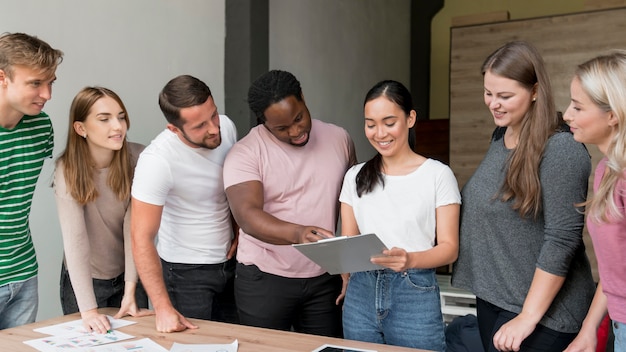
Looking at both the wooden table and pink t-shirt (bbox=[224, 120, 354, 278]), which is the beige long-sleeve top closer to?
the wooden table

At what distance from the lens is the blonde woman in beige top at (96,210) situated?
1974 millimetres

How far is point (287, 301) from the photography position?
2.13 m

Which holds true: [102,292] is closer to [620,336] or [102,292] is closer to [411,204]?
[411,204]

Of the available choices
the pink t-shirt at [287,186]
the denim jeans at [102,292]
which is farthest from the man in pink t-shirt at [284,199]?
the denim jeans at [102,292]

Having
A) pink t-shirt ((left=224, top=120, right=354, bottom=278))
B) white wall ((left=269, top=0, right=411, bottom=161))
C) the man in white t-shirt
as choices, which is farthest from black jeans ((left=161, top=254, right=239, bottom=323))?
white wall ((left=269, top=0, right=411, bottom=161))

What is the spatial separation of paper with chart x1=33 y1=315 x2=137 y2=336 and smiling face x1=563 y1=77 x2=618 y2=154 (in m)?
1.48

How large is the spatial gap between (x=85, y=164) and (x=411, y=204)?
3.65 feet

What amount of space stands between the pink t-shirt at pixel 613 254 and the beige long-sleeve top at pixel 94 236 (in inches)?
58.8

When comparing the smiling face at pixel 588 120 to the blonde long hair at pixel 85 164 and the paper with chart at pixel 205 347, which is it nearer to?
the paper with chart at pixel 205 347

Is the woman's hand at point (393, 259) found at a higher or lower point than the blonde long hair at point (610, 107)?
lower

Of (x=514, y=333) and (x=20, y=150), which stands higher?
(x=20, y=150)

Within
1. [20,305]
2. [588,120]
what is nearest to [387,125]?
[588,120]

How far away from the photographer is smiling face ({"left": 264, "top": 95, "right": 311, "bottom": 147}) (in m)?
2.08

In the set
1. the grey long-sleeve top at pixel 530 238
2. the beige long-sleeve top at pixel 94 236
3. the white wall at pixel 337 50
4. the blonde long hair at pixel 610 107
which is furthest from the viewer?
the white wall at pixel 337 50
